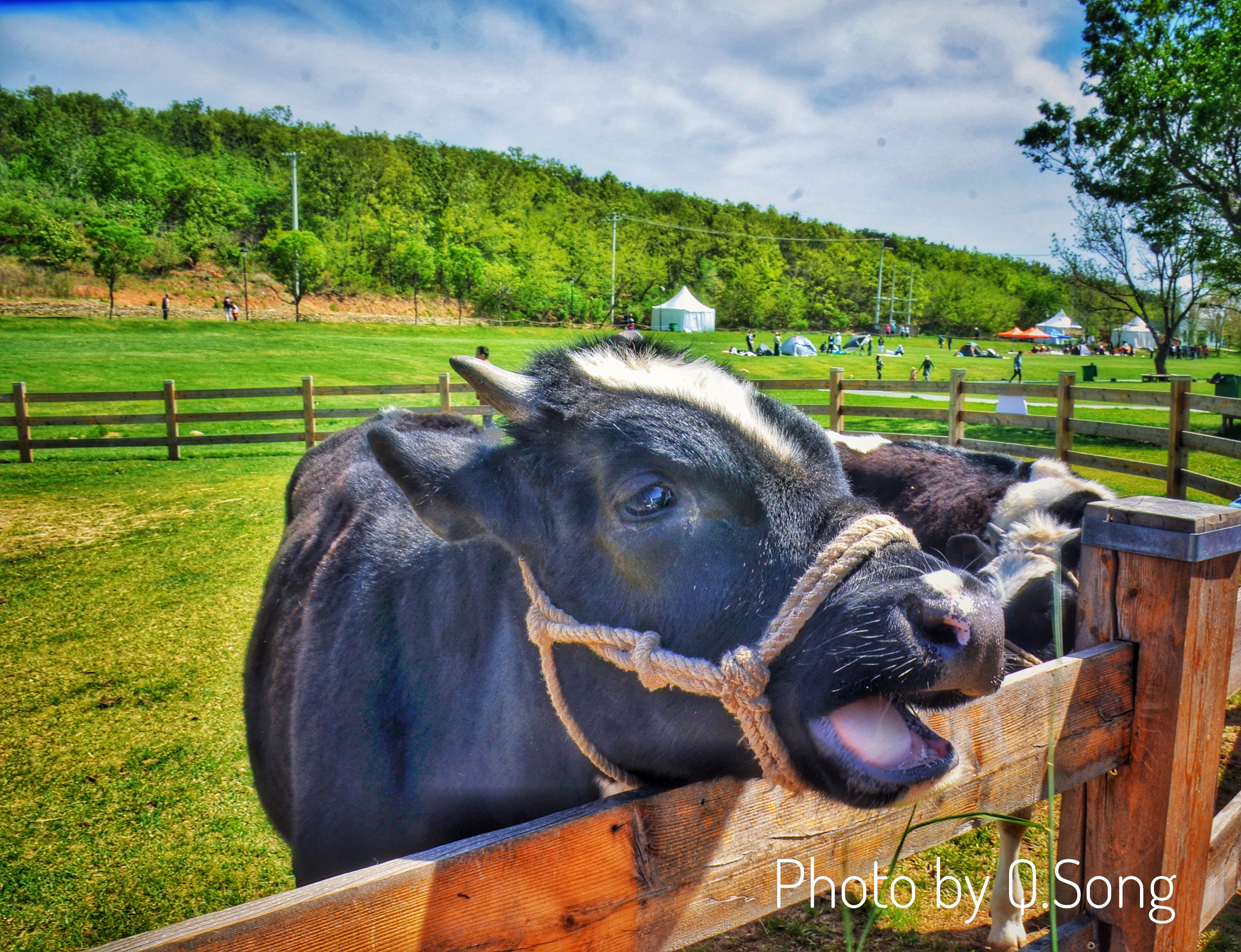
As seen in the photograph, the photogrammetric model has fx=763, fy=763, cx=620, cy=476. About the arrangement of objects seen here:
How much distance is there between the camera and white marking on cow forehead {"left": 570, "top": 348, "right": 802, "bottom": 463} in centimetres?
167

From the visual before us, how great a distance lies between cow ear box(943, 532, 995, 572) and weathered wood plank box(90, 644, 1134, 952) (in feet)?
10.8

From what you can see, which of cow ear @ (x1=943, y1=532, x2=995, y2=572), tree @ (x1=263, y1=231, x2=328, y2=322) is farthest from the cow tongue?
tree @ (x1=263, y1=231, x2=328, y2=322)

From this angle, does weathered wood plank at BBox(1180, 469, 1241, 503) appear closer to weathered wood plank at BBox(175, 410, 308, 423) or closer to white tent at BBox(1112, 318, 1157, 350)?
weathered wood plank at BBox(175, 410, 308, 423)

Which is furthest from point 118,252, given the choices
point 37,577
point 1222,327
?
point 1222,327

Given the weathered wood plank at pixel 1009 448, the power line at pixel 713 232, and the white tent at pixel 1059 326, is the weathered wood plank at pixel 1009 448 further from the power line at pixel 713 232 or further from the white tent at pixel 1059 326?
the white tent at pixel 1059 326

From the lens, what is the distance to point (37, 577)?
803 cm

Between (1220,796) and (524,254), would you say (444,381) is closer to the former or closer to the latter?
(1220,796)

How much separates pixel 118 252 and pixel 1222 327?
9009 cm

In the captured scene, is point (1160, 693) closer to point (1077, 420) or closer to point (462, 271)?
point (1077, 420)

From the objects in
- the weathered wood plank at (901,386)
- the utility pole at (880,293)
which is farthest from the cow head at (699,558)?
the utility pole at (880,293)

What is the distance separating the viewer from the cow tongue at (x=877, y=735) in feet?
4.59

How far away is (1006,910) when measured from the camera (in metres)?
3.36

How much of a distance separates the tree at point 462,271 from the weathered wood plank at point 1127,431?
2628 inches

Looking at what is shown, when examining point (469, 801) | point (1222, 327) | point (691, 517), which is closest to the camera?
point (691, 517)
